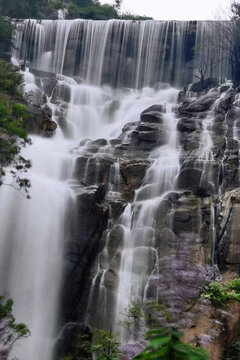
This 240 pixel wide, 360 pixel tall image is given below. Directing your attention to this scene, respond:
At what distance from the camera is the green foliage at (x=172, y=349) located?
147 inches

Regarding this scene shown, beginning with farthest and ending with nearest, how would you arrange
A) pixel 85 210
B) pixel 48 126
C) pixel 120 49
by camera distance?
pixel 120 49
pixel 48 126
pixel 85 210

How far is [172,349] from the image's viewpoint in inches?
150

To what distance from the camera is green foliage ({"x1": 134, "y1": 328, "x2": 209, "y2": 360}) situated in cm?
373

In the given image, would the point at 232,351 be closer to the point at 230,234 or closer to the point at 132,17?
the point at 230,234

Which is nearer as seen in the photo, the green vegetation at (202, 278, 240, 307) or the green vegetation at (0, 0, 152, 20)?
the green vegetation at (202, 278, 240, 307)

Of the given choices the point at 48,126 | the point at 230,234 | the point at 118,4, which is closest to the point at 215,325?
the point at 230,234

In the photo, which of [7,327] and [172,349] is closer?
[172,349]

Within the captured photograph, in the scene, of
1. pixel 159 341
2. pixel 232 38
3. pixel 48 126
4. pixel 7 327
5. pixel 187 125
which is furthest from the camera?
pixel 232 38

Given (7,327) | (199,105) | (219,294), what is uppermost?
(199,105)

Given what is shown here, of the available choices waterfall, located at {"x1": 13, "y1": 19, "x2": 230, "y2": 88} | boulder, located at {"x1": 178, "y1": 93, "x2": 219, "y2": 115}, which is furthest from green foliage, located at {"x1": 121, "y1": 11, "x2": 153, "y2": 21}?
boulder, located at {"x1": 178, "y1": 93, "x2": 219, "y2": 115}

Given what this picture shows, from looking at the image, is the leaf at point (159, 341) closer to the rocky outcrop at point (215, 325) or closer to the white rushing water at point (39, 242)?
the rocky outcrop at point (215, 325)

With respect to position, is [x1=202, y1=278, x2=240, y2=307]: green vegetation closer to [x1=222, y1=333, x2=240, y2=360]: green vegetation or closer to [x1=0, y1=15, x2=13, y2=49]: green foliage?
[x1=222, y1=333, x2=240, y2=360]: green vegetation

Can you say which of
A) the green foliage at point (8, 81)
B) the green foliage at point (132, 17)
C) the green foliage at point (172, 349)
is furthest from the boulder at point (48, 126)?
the green foliage at point (132, 17)

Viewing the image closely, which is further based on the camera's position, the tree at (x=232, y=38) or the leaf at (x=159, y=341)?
the tree at (x=232, y=38)
